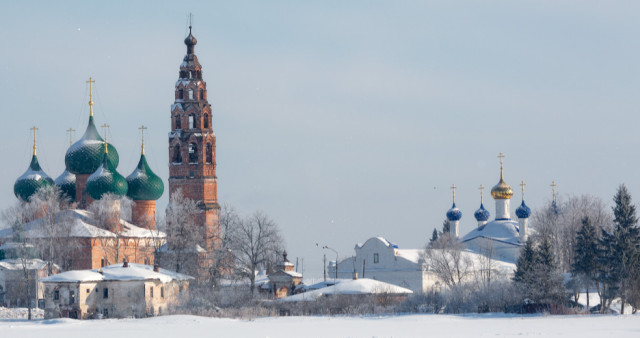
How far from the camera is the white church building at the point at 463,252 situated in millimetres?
68312

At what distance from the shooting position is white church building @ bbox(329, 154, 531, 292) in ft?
224

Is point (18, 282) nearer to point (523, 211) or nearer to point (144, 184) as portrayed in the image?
point (144, 184)

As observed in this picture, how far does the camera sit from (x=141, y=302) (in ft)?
177

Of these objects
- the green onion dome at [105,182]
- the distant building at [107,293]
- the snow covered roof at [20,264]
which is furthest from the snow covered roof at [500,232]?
the snow covered roof at [20,264]

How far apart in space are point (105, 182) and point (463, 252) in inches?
766

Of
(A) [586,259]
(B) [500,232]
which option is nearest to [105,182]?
(B) [500,232]

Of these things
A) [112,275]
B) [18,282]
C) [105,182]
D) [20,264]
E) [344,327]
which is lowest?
[344,327]

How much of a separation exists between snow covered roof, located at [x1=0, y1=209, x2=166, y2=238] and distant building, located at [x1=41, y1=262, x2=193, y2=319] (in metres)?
7.84

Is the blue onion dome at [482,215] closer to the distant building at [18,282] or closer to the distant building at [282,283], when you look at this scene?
the distant building at [282,283]

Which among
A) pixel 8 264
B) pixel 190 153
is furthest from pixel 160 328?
pixel 190 153

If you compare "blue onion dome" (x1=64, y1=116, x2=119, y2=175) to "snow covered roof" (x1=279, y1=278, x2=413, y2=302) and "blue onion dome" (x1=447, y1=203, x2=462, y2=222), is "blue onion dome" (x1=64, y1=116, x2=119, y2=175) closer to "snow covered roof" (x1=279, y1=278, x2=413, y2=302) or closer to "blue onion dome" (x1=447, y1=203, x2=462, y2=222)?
"snow covered roof" (x1=279, y1=278, x2=413, y2=302)

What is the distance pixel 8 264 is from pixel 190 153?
12.0 metres

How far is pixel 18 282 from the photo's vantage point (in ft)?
200

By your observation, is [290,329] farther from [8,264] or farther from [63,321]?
[8,264]
